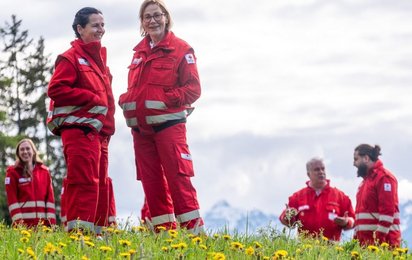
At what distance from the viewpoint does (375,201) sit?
11.7 meters

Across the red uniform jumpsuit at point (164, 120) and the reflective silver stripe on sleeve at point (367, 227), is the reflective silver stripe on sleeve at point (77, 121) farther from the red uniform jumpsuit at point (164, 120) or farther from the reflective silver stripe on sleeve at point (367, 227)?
the reflective silver stripe on sleeve at point (367, 227)

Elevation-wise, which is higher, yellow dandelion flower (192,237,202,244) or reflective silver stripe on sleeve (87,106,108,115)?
reflective silver stripe on sleeve (87,106,108,115)

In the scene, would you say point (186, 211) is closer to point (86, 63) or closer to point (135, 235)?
point (135, 235)

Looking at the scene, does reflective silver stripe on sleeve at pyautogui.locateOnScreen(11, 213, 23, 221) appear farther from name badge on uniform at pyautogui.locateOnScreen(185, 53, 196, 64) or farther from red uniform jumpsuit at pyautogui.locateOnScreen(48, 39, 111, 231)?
name badge on uniform at pyautogui.locateOnScreen(185, 53, 196, 64)

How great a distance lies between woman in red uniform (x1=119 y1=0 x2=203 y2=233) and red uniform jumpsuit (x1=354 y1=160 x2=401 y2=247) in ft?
12.8

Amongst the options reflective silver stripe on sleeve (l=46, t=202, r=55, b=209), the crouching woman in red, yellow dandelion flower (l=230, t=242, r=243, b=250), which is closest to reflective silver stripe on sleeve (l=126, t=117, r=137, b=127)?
yellow dandelion flower (l=230, t=242, r=243, b=250)

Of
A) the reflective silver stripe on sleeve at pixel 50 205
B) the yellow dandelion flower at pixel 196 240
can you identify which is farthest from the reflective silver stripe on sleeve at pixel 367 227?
the yellow dandelion flower at pixel 196 240

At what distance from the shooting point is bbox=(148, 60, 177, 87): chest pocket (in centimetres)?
800

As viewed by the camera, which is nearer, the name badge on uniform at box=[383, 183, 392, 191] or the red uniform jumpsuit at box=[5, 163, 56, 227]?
the name badge on uniform at box=[383, 183, 392, 191]

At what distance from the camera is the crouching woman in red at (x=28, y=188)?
1263 cm

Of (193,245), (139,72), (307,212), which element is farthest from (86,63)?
(307,212)

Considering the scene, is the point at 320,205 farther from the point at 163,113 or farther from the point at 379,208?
the point at 163,113

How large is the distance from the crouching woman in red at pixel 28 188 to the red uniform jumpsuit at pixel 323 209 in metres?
3.56

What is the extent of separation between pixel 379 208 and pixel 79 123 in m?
4.96
